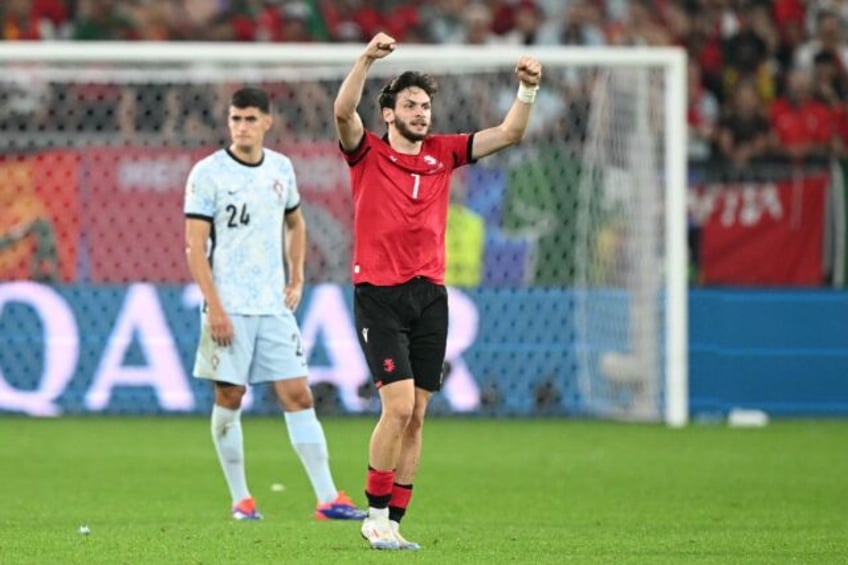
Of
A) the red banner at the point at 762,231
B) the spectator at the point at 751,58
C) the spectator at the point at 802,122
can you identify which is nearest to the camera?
the red banner at the point at 762,231

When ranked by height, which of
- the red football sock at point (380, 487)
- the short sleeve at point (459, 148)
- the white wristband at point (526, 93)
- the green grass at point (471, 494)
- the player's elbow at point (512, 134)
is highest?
the white wristband at point (526, 93)

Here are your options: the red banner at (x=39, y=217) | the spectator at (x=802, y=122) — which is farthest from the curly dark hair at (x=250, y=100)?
the spectator at (x=802, y=122)

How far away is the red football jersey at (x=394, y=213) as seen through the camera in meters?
9.09

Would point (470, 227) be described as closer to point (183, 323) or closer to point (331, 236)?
point (331, 236)

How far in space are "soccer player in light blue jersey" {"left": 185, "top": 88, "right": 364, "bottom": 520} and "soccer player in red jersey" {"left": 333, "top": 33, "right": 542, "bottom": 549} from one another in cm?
165

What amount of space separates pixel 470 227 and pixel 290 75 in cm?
226

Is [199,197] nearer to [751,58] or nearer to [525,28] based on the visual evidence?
[525,28]

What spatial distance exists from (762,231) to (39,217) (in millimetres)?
7011

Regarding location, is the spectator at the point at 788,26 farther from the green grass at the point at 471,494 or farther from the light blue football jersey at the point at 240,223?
the light blue football jersey at the point at 240,223

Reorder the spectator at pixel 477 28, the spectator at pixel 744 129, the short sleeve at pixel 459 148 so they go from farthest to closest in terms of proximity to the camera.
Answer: the spectator at pixel 477 28
the spectator at pixel 744 129
the short sleeve at pixel 459 148

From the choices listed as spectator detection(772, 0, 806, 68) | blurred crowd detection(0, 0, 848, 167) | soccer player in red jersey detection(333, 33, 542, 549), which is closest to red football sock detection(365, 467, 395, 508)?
soccer player in red jersey detection(333, 33, 542, 549)

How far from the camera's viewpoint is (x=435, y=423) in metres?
17.5

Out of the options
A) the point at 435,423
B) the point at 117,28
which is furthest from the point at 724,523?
the point at 117,28

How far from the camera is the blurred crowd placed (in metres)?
21.3
